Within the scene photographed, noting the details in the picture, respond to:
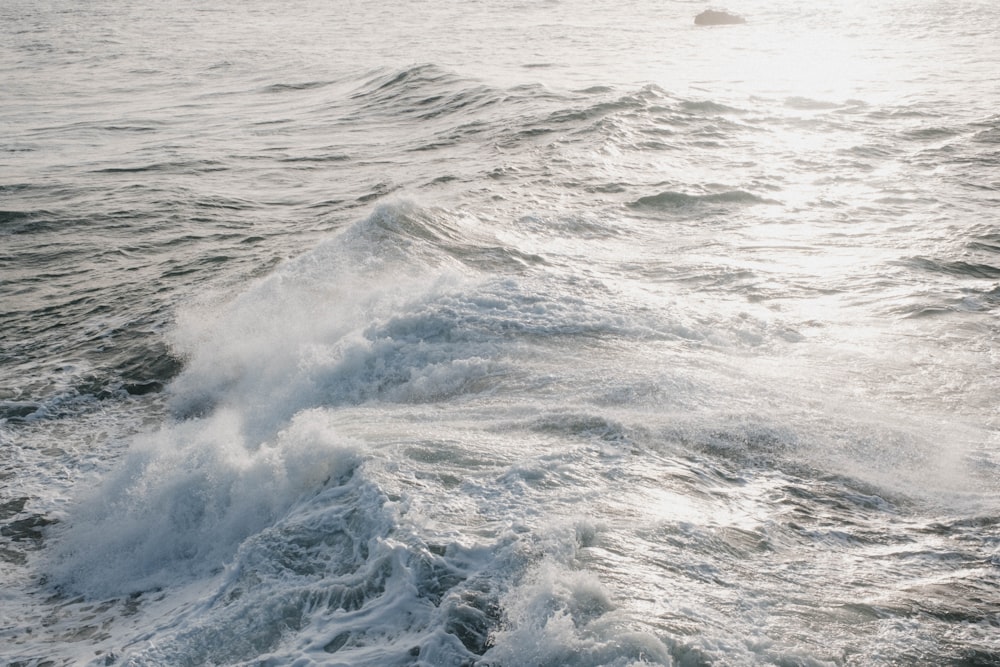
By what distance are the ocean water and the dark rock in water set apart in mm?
14632

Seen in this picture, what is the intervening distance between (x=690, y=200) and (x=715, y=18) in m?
20.9

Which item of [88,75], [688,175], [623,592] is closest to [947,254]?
[688,175]

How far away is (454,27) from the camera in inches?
1123

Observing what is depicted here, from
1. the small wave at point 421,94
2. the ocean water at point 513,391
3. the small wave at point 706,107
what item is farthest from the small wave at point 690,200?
Answer: the small wave at point 421,94

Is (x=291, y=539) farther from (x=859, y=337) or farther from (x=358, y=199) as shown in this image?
(x=358, y=199)

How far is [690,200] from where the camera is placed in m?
10.9

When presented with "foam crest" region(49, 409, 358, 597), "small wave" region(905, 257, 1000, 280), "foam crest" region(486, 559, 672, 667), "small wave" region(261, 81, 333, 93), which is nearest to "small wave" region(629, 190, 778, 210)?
"small wave" region(905, 257, 1000, 280)

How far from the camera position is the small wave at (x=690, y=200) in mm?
10805

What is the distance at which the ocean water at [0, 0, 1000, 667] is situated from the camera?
156 inches

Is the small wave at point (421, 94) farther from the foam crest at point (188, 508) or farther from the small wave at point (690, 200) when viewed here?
the foam crest at point (188, 508)

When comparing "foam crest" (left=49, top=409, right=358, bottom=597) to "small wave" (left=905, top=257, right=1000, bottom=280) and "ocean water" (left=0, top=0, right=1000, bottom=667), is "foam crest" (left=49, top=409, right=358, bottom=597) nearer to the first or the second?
"ocean water" (left=0, top=0, right=1000, bottom=667)

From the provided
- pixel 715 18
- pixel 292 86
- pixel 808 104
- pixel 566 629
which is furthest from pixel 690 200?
pixel 715 18

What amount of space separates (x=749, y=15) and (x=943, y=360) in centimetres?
2812

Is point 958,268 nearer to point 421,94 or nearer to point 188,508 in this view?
point 188,508
